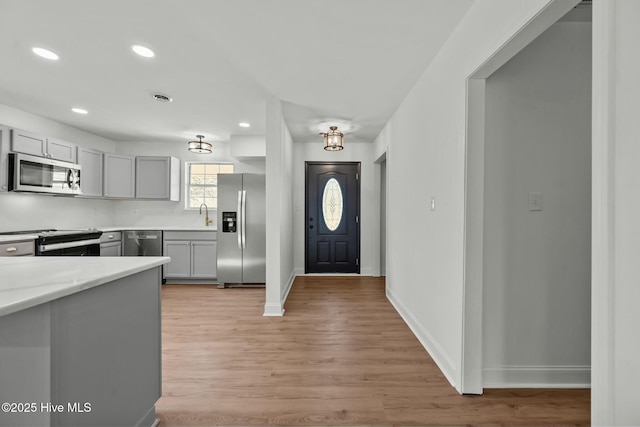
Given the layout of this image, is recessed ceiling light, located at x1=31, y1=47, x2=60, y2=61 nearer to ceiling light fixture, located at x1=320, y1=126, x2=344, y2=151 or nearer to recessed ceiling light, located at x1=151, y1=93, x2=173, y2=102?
recessed ceiling light, located at x1=151, y1=93, x2=173, y2=102

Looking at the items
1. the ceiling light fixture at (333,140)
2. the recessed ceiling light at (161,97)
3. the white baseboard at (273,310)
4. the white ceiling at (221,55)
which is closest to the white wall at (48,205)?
the white ceiling at (221,55)

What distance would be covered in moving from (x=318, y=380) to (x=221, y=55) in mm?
2616

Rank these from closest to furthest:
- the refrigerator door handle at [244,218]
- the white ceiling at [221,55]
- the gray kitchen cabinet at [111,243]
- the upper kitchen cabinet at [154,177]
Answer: the white ceiling at [221,55] → the gray kitchen cabinet at [111,243] → the refrigerator door handle at [244,218] → the upper kitchen cabinet at [154,177]

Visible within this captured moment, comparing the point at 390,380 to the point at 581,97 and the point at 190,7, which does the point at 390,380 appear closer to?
the point at 581,97

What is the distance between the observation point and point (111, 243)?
4465 mm

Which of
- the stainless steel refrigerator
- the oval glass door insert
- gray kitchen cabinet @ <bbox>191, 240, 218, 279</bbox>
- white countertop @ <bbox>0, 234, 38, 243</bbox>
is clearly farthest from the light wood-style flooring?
the oval glass door insert

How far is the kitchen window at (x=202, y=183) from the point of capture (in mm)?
5391

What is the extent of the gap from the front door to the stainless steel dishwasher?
98.1 inches

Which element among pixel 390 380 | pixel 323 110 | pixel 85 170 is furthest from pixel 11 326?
pixel 85 170

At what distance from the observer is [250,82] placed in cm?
293

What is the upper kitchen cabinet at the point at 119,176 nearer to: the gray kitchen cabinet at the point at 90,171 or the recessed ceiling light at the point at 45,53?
the gray kitchen cabinet at the point at 90,171

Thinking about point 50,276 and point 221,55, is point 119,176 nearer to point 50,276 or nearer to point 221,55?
point 221,55

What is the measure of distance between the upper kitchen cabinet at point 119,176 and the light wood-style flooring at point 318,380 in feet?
8.07

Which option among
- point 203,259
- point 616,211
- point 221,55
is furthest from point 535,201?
point 203,259
